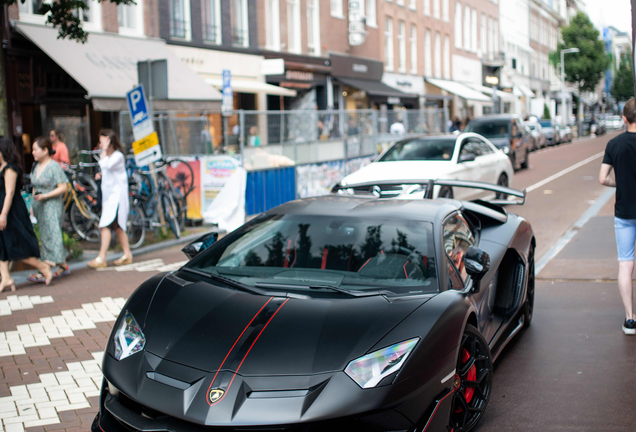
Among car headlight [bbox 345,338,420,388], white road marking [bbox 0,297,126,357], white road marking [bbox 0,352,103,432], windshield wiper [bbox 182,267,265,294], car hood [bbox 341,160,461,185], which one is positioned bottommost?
white road marking [bbox 0,352,103,432]

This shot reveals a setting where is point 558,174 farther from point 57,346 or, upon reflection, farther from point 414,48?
point 414,48

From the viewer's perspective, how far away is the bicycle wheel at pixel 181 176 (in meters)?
12.8

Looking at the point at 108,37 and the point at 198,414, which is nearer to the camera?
the point at 198,414

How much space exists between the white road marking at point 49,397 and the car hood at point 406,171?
7207mm

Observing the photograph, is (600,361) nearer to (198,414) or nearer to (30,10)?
(198,414)

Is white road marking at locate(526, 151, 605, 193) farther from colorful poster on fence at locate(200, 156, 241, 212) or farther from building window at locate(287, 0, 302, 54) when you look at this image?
building window at locate(287, 0, 302, 54)

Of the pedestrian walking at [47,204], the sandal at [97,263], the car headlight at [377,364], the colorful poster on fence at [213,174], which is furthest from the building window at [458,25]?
the car headlight at [377,364]

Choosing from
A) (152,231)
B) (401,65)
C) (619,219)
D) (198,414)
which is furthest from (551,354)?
(401,65)

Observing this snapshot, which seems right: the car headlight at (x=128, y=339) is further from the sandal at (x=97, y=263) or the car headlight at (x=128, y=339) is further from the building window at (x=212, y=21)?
the building window at (x=212, y=21)

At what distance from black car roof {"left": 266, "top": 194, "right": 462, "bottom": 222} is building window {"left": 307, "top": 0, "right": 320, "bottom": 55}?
25060mm

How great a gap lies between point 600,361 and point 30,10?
15.8m

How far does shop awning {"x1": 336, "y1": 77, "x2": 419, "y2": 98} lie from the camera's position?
3075 centimetres

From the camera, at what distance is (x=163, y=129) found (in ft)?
43.3

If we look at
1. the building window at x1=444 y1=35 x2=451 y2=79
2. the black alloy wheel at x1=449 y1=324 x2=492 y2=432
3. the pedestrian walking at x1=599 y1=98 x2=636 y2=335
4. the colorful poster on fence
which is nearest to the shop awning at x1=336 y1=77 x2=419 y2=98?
the building window at x1=444 y1=35 x2=451 y2=79
